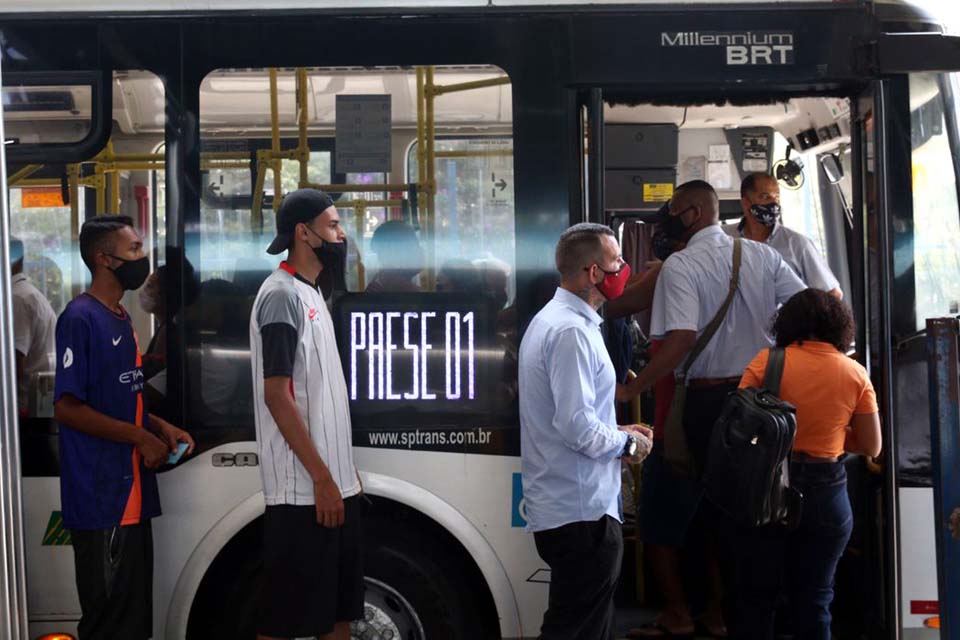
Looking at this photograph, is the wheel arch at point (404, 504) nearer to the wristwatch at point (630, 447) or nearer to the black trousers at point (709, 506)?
the wristwatch at point (630, 447)

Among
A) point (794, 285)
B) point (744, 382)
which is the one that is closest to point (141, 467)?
point (744, 382)

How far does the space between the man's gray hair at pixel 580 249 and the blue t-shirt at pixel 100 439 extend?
1611 millimetres

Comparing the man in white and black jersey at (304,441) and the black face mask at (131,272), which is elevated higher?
the black face mask at (131,272)

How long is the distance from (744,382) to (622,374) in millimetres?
626

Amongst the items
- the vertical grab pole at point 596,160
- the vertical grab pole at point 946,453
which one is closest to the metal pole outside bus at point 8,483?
the vertical grab pole at point 596,160

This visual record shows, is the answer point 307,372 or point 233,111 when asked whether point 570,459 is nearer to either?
point 307,372

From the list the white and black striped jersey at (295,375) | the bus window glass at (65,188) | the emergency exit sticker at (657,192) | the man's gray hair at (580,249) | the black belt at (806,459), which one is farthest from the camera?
the emergency exit sticker at (657,192)

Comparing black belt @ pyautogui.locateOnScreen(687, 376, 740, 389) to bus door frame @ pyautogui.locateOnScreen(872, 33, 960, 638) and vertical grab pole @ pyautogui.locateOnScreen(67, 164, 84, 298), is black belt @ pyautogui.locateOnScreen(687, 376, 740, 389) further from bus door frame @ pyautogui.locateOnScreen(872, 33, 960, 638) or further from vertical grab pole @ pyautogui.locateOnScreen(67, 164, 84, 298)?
vertical grab pole @ pyautogui.locateOnScreen(67, 164, 84, 298)

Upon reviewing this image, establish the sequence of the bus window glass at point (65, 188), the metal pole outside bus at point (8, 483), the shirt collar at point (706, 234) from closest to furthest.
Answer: the metal pole outside bus at point (8, 483) → the bus window glass at point (65, 188) → the shirt collar at point (706, 234)

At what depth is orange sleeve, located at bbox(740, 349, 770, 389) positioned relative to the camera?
14.0ft

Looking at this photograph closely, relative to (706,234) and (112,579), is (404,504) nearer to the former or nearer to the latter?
(112,579)

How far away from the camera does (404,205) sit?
14.3 ft

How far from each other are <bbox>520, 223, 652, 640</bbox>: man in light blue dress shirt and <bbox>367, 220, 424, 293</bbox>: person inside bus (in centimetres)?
57

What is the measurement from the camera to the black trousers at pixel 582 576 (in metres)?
3.96
